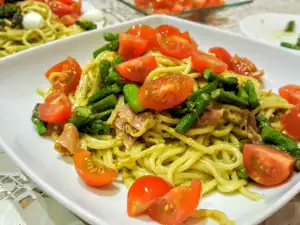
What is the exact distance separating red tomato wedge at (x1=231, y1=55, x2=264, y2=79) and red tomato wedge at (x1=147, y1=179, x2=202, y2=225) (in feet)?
4.09

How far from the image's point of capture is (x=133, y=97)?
2.23 metres

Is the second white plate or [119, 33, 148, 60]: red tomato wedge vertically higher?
[119, 33, 148, 60]: red tomato wedge

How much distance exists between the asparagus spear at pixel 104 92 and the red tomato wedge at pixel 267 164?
2.52 feet

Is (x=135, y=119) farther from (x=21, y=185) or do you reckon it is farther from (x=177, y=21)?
(x=177, y=21)

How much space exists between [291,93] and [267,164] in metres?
0.84

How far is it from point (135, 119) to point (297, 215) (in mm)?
920

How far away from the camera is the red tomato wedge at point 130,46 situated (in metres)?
2.54

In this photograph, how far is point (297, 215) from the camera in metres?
2.05

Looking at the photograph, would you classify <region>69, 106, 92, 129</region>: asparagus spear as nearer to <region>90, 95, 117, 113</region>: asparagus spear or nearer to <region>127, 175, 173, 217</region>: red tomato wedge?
<region>90, 95, 117, 113</region>: asparagus spear

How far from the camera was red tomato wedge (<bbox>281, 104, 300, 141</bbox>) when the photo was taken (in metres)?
2.28

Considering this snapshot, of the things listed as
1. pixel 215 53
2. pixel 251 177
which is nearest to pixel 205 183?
pixel 251 177

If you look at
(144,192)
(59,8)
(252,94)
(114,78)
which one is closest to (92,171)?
(144,192)

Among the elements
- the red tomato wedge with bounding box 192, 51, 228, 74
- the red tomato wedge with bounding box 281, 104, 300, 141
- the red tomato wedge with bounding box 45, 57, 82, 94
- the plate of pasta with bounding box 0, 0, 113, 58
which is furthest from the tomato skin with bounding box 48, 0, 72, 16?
the red tomato wedge with bounding box 281, 104, 300, 141

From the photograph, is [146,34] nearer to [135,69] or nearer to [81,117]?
[135,69]
